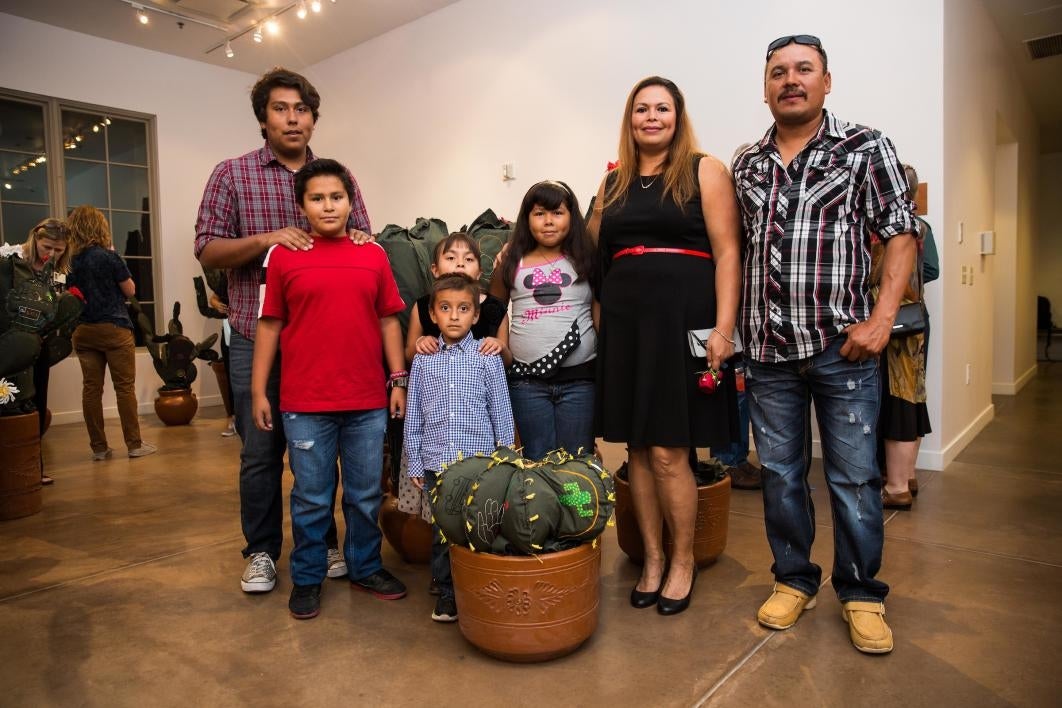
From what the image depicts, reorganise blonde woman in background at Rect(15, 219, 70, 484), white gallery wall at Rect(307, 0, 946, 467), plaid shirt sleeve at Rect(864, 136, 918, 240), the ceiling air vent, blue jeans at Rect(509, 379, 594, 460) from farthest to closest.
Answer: the ceiling air vent, blonde woman in background at Rect(15, 219, 70, 484), white gallery wall at Rect(307, 0, 946, 467), blue jeans at Rect(509, 379, 594, 460), plaid shirt sleeve at Rect(864, 136, 918, 240)

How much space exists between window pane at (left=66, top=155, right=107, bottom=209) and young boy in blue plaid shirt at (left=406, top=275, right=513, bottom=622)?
5.84 m

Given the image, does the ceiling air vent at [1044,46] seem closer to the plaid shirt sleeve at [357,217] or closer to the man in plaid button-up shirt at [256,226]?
the plaid shirt sleeve at [357,217]

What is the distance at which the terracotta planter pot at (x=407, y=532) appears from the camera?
2.64 m

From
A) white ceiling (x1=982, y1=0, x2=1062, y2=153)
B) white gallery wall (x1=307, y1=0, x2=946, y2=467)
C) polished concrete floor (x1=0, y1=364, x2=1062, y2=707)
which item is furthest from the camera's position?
white ceiling (x1=982, y1=0, x2=1062, y2=153)

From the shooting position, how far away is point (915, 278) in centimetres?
313

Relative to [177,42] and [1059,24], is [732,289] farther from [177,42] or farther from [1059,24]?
[177,42]

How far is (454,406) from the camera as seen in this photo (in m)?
2.15

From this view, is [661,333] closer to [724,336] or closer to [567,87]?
[724,336]

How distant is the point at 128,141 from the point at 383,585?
6.15 metres

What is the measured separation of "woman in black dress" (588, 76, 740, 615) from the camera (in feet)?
6.78

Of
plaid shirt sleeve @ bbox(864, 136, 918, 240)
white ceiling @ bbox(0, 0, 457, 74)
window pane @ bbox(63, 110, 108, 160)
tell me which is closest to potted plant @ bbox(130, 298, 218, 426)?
window pane @ bbox(63, 110, 108, 160)

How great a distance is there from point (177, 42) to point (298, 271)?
575 cm

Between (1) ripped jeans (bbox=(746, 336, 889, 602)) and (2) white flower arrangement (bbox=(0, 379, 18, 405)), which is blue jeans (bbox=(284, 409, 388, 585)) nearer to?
(1) ripped jeans (bbox=(746, 336, 889, 602))

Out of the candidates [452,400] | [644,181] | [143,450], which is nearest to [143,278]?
[143,450]
